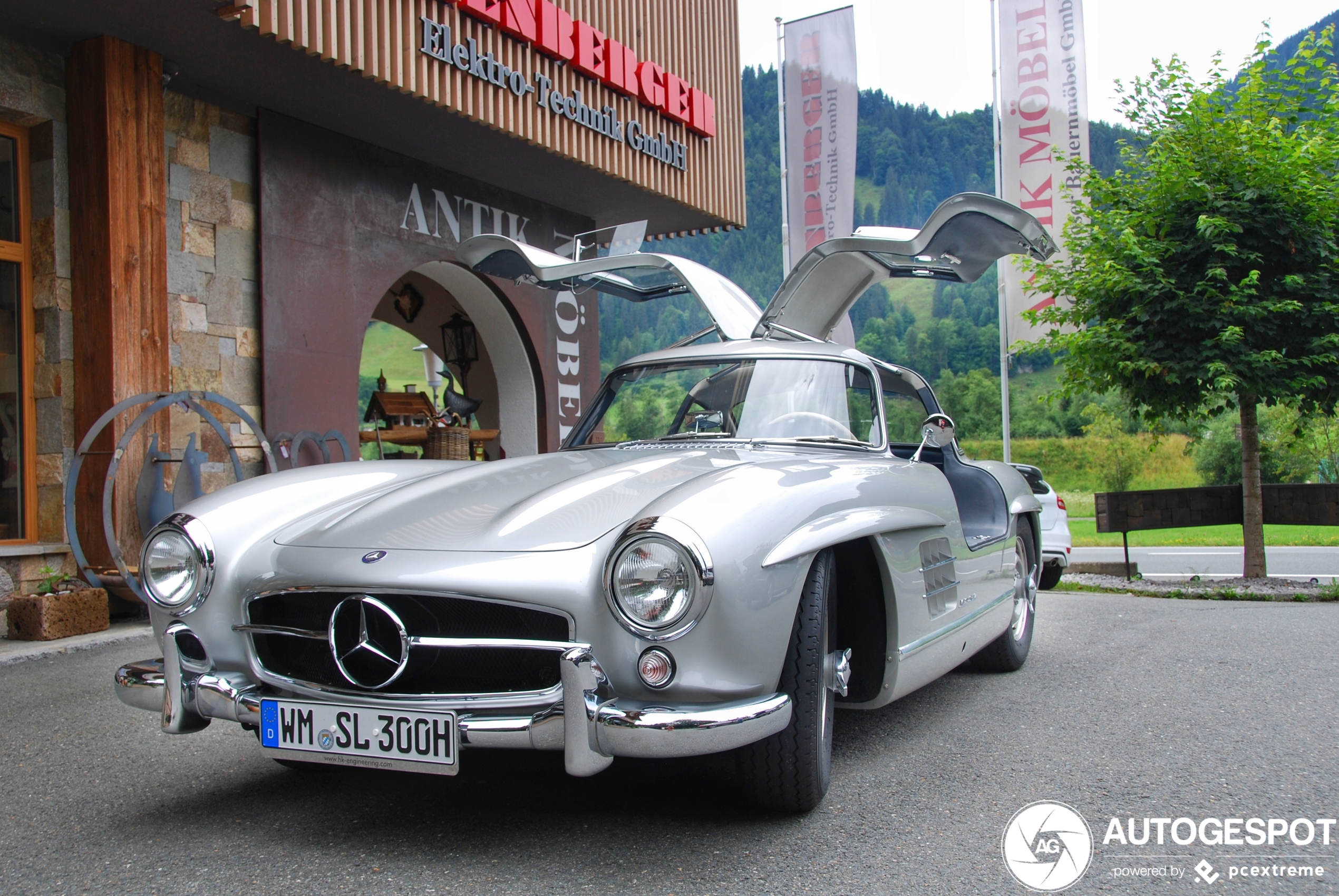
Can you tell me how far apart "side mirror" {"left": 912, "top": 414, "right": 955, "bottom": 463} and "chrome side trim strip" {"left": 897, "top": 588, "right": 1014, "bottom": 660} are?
627 mm

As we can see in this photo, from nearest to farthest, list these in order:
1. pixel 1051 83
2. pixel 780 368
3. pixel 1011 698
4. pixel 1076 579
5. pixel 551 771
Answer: pixel 551 771
pixel 780 368
pixel 1011 698
pixel 1076 579
pixel 1051 83

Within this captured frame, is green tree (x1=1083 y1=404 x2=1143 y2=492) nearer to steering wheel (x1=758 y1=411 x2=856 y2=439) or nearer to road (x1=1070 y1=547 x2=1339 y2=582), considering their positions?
road (x1=1070 y1=547 x2=1339 y2=582)

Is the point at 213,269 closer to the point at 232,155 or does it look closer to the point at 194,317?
the point at 194,317

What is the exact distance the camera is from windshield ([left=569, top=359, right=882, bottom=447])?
3643 mm

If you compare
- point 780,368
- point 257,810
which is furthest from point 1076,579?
point 257,810

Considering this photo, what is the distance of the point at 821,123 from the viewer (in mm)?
15945

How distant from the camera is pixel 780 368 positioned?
3814 millimetres

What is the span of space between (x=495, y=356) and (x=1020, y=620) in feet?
24.8

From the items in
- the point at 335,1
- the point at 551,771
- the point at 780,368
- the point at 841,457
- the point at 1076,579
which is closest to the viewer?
the point at 551,771

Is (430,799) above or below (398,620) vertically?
below

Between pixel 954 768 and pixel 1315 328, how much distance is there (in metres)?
6.64

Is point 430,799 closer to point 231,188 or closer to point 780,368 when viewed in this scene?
point 780,368

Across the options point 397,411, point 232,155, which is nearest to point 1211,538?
point 397,411

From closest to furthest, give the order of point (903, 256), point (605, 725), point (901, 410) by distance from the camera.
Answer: point (605, 725), point (901, 410), point (903, 256)
